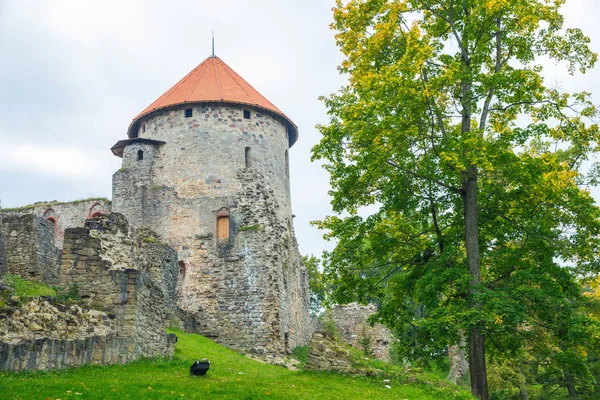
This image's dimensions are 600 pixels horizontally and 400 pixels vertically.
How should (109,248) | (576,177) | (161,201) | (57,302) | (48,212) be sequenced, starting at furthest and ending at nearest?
(48,212) → (161,201) → (576,177) → (109,248) → (57,302)

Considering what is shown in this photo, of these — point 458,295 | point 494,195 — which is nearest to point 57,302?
point 458,295

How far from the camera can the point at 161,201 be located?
1113 inches

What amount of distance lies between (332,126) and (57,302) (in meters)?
8.20


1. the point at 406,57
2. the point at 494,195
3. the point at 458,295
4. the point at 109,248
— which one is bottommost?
the point at 458,295

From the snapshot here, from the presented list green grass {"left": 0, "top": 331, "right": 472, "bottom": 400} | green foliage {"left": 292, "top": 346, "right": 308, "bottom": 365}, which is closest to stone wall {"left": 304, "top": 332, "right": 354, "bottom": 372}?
green grass {"left": 0, "top": 331, "right": 472, "bottom": 400}

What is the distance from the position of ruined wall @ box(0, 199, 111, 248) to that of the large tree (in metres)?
19.3

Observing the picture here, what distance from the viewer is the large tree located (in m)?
15.6

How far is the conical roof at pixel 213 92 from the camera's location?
29531 millimetres

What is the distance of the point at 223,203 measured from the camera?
27656 mm

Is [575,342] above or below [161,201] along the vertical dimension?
below

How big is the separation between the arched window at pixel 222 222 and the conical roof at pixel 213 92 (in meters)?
5.12

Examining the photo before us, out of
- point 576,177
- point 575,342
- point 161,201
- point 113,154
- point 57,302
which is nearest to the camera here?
point 57,302

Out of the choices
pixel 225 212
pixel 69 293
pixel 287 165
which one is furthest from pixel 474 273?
pixel 287 165

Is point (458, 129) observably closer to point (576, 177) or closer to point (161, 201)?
point (576, 177)
